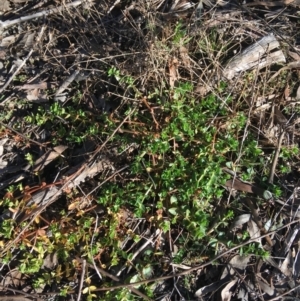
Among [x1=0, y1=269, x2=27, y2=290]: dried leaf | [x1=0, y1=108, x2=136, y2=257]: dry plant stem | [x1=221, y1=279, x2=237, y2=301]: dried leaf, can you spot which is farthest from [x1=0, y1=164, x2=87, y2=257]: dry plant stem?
[x1=221, y1=279, x2=237, y2=301]: dried leaf

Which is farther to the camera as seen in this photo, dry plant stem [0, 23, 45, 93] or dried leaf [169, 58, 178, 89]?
dry plant stem [0, 23, 45, 93]

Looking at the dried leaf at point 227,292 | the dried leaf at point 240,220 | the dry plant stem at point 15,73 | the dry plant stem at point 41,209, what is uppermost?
the dry plant stem at point 15,73

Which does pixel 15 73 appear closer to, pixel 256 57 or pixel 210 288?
pixel 256 57

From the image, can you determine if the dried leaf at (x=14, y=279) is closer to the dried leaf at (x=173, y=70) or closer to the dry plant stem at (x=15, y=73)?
the dry plant stem at (x=15, y=73)

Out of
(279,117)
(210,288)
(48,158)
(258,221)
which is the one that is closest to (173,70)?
(279,117)

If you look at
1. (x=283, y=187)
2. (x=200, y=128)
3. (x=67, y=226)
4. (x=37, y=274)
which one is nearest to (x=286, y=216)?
(x=283, y=187)

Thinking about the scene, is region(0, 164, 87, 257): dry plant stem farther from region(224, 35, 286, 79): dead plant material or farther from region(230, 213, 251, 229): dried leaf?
region(224, 35, 286, 79): dead plant material

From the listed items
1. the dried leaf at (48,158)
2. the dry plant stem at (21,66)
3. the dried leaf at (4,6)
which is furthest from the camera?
the dried leaf at (4,6)

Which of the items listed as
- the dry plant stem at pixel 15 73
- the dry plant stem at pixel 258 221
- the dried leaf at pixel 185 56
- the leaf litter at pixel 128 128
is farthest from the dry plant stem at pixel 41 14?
the dry plant stem at pixel 258 221

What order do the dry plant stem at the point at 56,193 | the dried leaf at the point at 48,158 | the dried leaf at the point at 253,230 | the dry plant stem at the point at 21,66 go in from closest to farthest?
the dry plant stem at the point at 56,193, the dried leaf at the point at 253,230, the dried leaf at the point at 48,158, the dry plant stem at the point at 21,66

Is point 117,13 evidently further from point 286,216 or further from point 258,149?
point 286,216

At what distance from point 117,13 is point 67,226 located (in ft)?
4.98

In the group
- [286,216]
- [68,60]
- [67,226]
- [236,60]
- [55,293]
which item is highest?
[68,60]

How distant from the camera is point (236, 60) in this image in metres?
3.62
